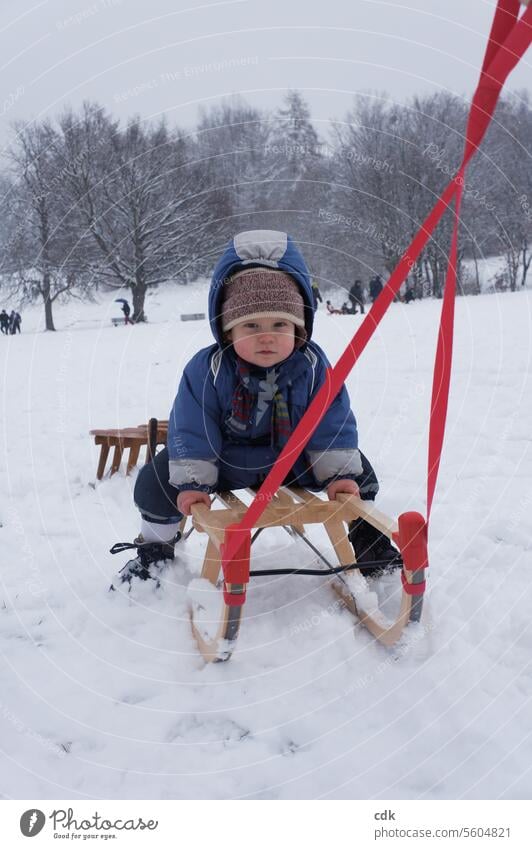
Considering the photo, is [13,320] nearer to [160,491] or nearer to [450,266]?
[160,491]

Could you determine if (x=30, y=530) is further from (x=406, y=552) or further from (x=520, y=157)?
(x=520, y=157)

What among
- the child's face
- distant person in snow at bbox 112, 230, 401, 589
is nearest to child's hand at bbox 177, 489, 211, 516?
distant person in snow at bbox 112, 230, 401, 589

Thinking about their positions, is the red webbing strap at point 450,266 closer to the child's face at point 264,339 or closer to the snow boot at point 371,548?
the child's face at point 264,339

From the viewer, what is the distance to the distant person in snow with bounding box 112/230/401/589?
223 centimetres

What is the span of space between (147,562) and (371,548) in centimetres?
86

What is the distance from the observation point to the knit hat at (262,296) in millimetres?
2189

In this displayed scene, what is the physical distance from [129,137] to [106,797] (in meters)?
7.07

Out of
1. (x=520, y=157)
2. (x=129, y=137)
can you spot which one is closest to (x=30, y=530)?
(x=129, y=137)

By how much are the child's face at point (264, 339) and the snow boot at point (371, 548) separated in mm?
756

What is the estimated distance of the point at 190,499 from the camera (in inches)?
89.7

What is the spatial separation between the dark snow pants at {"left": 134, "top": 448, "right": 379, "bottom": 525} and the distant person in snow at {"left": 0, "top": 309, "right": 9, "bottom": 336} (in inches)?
564

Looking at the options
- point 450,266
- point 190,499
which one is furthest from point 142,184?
point 450,266
